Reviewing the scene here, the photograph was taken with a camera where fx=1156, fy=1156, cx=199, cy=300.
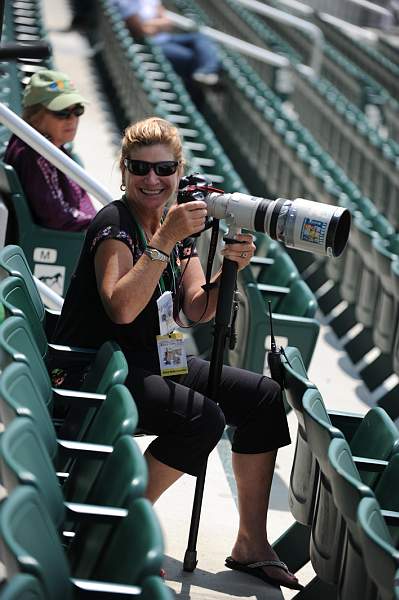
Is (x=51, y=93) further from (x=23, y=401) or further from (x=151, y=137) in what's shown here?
(x=23, y=401)

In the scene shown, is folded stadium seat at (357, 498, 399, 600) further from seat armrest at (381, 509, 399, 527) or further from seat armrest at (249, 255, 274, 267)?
seat armrest at (249, 255, 274, 267)

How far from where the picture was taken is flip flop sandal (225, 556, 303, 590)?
9.77 feet

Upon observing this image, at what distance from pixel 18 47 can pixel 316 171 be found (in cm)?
330

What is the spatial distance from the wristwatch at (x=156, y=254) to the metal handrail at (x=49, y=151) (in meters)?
0.96

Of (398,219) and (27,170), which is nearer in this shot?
(27,170)

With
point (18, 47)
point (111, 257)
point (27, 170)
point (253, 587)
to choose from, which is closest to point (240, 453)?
point (253, 587)

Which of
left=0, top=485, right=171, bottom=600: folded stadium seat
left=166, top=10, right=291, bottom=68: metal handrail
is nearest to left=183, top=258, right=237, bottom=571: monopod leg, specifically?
left=0, top=485, right=171, bottom=600: folded stadium seat

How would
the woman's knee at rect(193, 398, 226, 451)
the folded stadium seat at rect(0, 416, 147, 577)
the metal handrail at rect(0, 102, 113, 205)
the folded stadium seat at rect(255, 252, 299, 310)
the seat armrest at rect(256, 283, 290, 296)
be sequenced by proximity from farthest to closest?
the folded stadium seat at rect(255, 252, 299, 310)
the seat armrest at rect(256, 283, 290, 296)
the metal handrail at rect(0, 102, 113, 205)
the woman's knee at rect(193, 398, 226, 451)
the folded stadium seat at rect(0, 416, 147, 577)

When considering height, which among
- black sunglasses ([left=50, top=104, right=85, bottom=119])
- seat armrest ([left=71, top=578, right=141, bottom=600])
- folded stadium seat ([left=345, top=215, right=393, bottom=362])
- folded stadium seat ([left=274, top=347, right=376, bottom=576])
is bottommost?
folded stadium seat ([left=345, top=215, right=393, bottom=362])

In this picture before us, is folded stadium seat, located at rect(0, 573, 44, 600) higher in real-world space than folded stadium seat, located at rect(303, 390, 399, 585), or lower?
higher

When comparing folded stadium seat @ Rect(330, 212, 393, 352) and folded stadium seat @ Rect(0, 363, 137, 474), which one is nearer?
folded stadium seat @ Rect(0, 363, 137, 474)

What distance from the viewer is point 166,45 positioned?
9.79m

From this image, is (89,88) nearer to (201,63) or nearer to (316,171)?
(201,63)

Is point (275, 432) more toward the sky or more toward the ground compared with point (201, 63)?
more toward the sky
